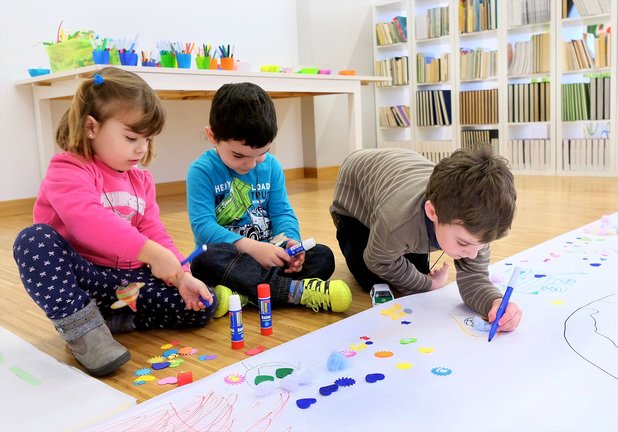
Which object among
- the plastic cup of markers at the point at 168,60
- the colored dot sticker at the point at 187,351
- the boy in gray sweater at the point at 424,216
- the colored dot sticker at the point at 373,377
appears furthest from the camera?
the plastic cup of markers at the point at 168,60

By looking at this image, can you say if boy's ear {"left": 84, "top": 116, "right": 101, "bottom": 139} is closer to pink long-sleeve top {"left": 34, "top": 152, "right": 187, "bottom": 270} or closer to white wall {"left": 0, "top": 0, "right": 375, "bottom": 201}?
pink long-sleeve top {"left": 34, "top": 152, "right": 187, "bottom": 270}

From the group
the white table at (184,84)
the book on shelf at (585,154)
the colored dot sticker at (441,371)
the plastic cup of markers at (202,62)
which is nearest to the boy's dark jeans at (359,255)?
the colored dot sticker at (441,371)

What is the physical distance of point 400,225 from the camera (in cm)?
114

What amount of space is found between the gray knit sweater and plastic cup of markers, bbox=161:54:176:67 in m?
1.53

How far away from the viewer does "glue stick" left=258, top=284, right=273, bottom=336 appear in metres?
1.15

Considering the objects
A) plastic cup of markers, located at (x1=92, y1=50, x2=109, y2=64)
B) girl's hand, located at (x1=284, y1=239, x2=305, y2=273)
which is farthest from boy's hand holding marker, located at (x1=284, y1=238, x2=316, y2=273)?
plastic cup of markers, located at (x1=92, y1=50, x2=109, y2=64)

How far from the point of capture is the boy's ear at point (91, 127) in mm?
1069

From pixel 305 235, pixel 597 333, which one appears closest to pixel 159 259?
pixel 597 333

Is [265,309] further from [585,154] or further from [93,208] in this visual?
[585,154]

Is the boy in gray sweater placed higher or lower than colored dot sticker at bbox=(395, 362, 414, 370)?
higher

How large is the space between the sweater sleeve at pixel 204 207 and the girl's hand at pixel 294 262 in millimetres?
116

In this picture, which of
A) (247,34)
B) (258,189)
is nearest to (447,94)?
(247,34)

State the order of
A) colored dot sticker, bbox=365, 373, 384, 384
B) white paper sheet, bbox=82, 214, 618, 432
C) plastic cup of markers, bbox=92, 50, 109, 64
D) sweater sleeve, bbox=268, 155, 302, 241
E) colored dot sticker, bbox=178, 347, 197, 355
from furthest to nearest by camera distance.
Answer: plastic cup of markers, bbox=92, 50, 109, 64
sweater sleeve, bbox=268, 155, 302, 241
colored dot sticker, bbox=178, 347, 197, 355
colored dot sticker, bbox=365, 373, 384, 384
white paper sheet, bbox=82, 214, 618, 432

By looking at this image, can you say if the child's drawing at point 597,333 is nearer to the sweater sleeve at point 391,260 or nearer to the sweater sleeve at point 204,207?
the sweater sleeve at point 391,260
